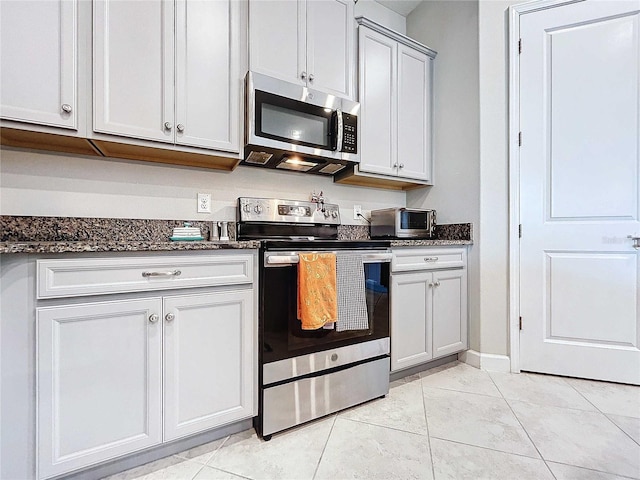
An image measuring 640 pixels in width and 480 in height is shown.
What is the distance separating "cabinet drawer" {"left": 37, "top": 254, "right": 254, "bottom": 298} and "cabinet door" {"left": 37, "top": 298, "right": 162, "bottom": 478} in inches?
2.5

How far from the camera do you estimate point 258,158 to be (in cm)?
190

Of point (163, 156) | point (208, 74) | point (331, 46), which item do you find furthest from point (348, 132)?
point (163, 156)

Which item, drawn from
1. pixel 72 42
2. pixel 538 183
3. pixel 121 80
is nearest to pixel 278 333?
pixel 121 80

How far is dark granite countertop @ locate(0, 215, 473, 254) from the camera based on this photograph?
3.45ft

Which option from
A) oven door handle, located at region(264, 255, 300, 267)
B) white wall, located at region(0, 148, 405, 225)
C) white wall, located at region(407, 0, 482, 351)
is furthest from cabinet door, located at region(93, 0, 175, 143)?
white wall, located at region(407, 0, 482, 351)

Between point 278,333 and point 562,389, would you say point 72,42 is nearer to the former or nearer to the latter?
point 278,333

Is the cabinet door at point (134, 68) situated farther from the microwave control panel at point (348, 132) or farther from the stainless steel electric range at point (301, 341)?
the microwave control panel at point (348, 132)

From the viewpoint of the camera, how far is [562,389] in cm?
186

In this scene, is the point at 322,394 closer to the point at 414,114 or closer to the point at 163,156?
the point at 163,156

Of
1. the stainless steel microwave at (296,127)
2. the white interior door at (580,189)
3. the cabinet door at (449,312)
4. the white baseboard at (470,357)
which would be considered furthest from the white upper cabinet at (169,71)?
the white baseboard at (470,357)

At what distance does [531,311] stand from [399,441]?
1.40 metres

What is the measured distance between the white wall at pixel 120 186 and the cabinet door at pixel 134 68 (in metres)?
0.34

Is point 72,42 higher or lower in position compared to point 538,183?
higher

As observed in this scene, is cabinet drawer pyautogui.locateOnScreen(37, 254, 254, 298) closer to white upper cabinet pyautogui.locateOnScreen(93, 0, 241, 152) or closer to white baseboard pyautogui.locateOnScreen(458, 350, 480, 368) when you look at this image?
white upper cabinet pyautogui.locateOnScreen(93, 0, 241, 152)
